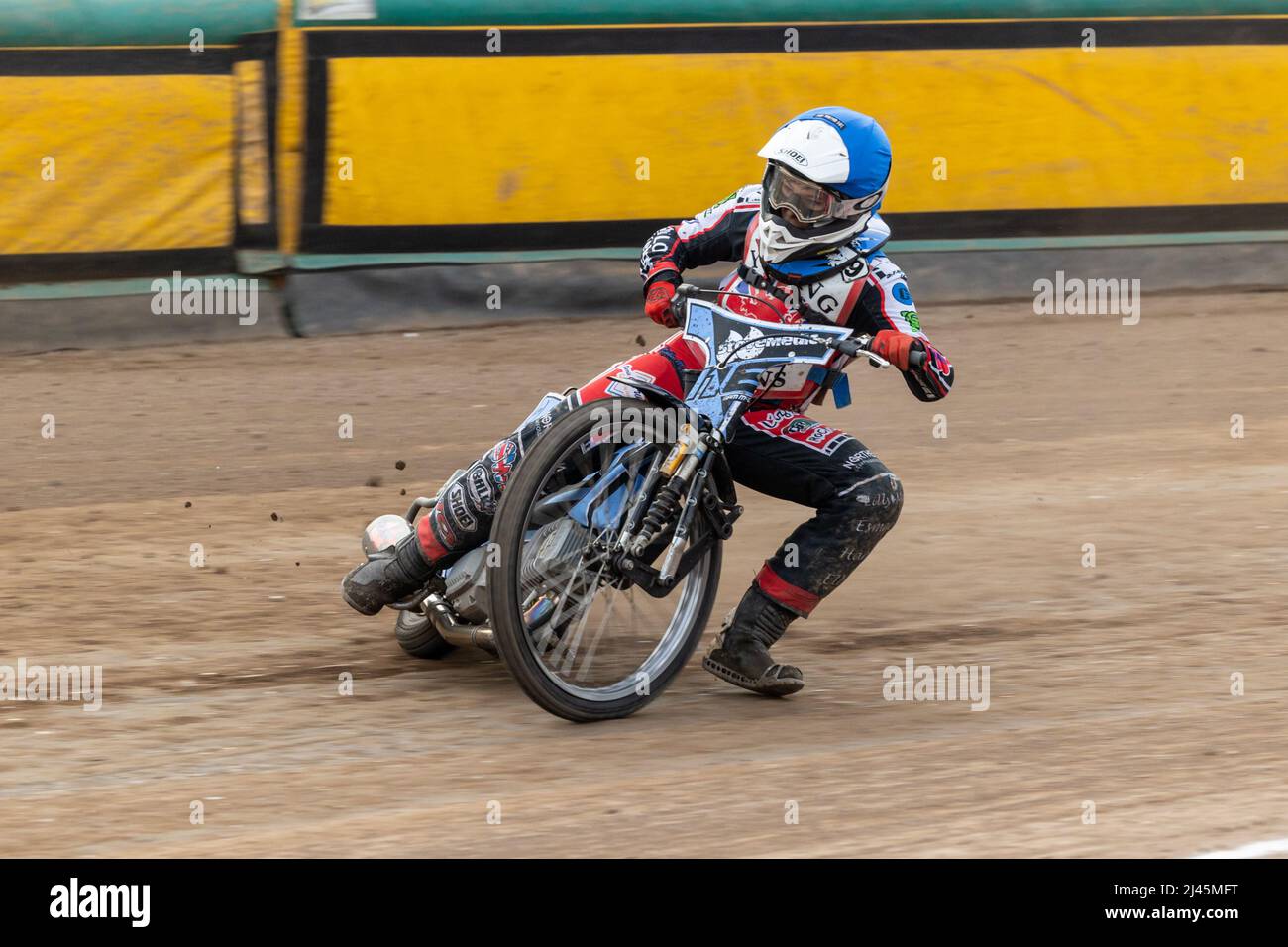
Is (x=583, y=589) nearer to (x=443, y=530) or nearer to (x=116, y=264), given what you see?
(x=443, y=530)

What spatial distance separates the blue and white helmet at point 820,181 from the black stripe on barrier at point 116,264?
6211 millimetres

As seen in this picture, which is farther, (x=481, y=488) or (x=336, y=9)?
(x=336, y=9)

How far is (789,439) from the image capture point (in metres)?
5.78

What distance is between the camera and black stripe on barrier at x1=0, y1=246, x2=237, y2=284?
1072 centimetres

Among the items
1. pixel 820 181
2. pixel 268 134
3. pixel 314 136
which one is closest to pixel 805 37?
pixel 314 136

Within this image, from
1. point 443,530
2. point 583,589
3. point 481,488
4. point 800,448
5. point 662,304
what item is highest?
point 662,304

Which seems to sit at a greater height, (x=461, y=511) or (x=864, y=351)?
(x=864, y=351)

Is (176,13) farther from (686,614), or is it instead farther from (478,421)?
(686,614)

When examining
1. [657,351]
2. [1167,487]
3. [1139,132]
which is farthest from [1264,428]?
[657,351]

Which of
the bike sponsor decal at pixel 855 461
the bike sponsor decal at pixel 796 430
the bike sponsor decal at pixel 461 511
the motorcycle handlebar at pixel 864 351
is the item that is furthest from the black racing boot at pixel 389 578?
the motorcycle handlebar at pixel 864 351

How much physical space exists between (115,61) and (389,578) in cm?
610

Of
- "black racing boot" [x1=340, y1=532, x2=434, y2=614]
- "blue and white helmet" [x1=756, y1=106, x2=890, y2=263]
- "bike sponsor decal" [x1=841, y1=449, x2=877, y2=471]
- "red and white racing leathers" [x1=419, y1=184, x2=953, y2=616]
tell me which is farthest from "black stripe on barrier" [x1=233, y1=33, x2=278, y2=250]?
"bike sponsor decal" [x1=841, y1=449, x2=877, y2=471]

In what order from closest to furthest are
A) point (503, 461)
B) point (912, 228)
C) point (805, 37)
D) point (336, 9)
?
point (503, 461) < point (336, 9) < point (805, 37) < point (912, 228)

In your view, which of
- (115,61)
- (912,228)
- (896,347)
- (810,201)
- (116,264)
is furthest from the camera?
(912,228)
